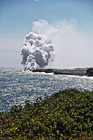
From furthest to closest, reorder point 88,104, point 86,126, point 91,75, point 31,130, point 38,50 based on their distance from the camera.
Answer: point 38,50
point 91,75
point 88,104
point 86,126
point 31,130

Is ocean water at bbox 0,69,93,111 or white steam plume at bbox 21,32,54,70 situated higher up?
white steam plume at bbox 21,32,54,70

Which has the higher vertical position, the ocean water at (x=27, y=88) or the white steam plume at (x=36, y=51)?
the white steam plume at (x=36, y=51)

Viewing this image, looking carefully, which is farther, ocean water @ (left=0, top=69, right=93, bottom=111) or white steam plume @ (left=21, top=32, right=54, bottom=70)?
white steam plume @ (left=21, top=32, right=54, bottom=70)

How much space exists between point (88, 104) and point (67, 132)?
4.45m

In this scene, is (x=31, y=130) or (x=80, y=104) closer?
(x=31, y=130)

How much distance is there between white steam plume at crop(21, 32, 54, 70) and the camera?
143m

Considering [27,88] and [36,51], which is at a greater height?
[36,51]

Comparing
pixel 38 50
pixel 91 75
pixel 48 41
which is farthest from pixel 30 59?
pixel 91 75

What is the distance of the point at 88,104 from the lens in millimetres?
15180

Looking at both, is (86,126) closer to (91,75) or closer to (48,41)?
(91,75)

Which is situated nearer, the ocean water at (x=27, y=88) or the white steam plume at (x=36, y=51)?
the ocean water at (x=27, y=88)

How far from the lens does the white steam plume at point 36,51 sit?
143 m

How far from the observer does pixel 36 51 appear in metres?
143

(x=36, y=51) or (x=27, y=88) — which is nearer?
(x=27, y=88)
